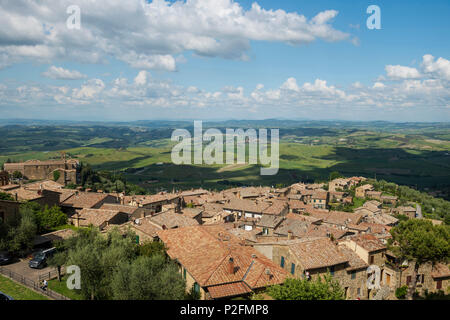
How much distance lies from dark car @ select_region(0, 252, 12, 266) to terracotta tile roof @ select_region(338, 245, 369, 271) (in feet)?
97.0

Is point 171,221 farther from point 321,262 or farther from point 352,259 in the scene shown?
point 352,259

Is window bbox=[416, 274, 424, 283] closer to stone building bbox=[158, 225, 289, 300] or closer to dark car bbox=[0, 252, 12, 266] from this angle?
stone building bbox=[158, 225, 289, 300]

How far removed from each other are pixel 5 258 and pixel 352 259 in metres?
31.0

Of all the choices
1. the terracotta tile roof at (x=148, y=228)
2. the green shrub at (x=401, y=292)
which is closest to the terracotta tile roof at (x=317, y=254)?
the green shrub at (x=401, y=292)

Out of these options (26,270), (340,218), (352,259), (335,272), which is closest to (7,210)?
(26,270)

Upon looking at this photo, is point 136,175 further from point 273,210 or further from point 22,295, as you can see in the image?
point 22,295

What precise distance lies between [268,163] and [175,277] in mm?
181028

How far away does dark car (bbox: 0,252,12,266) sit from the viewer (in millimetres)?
27312

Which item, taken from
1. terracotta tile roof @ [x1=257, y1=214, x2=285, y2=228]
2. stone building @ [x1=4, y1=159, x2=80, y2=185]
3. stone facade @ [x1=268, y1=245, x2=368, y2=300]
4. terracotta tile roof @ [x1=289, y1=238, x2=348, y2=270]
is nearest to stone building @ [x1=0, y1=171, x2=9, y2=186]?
stone building @ [x1=4, y1=159, x2=80, y2=185]

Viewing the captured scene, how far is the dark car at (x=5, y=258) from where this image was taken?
1075 inches

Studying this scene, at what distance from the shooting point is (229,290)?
20.4m
